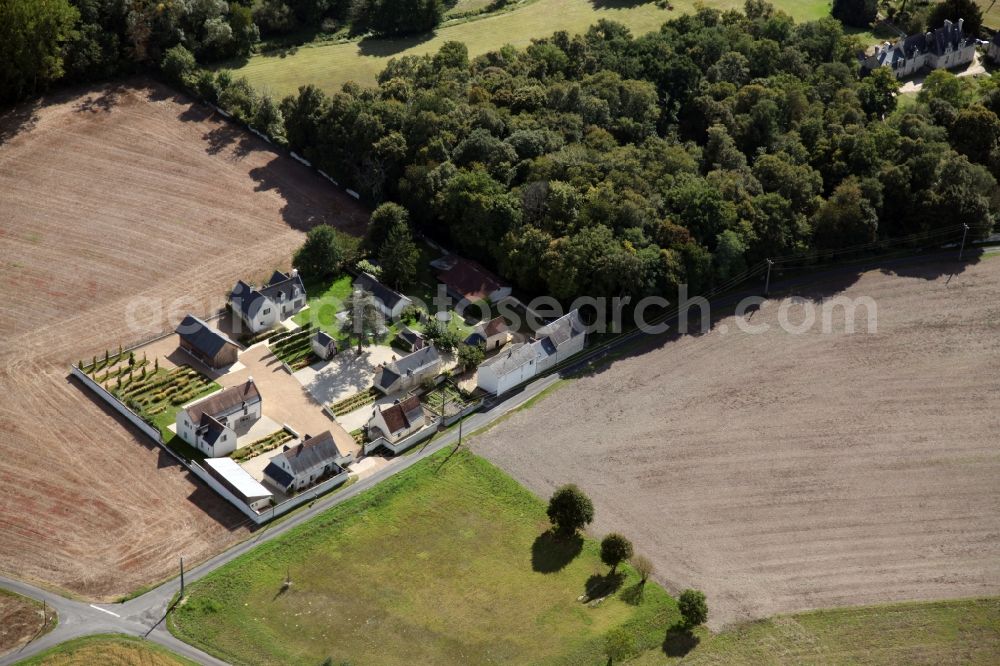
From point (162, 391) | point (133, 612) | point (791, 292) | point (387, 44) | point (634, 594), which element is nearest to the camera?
point (133, 612)

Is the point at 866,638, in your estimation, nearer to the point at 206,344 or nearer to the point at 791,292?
the point at 791,292

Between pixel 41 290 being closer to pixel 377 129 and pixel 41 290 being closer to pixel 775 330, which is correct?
pixel 377 129

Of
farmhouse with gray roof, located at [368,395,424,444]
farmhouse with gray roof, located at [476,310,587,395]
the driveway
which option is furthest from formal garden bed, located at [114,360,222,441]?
farmhouse with gray roof, located at [476,310,587,395]

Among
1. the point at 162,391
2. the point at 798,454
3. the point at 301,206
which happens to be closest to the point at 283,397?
the point at 162,391

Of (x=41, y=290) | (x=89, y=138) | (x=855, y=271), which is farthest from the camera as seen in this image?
(x=89, y=138)

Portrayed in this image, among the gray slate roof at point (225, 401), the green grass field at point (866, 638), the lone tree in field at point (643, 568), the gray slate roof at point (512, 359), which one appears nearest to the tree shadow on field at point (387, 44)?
the gray slate roof at point (512, 359)

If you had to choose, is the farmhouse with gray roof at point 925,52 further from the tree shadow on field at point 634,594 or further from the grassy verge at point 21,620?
the grassy verge at point 21,620

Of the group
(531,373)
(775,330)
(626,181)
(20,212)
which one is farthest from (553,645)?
(20,212)
